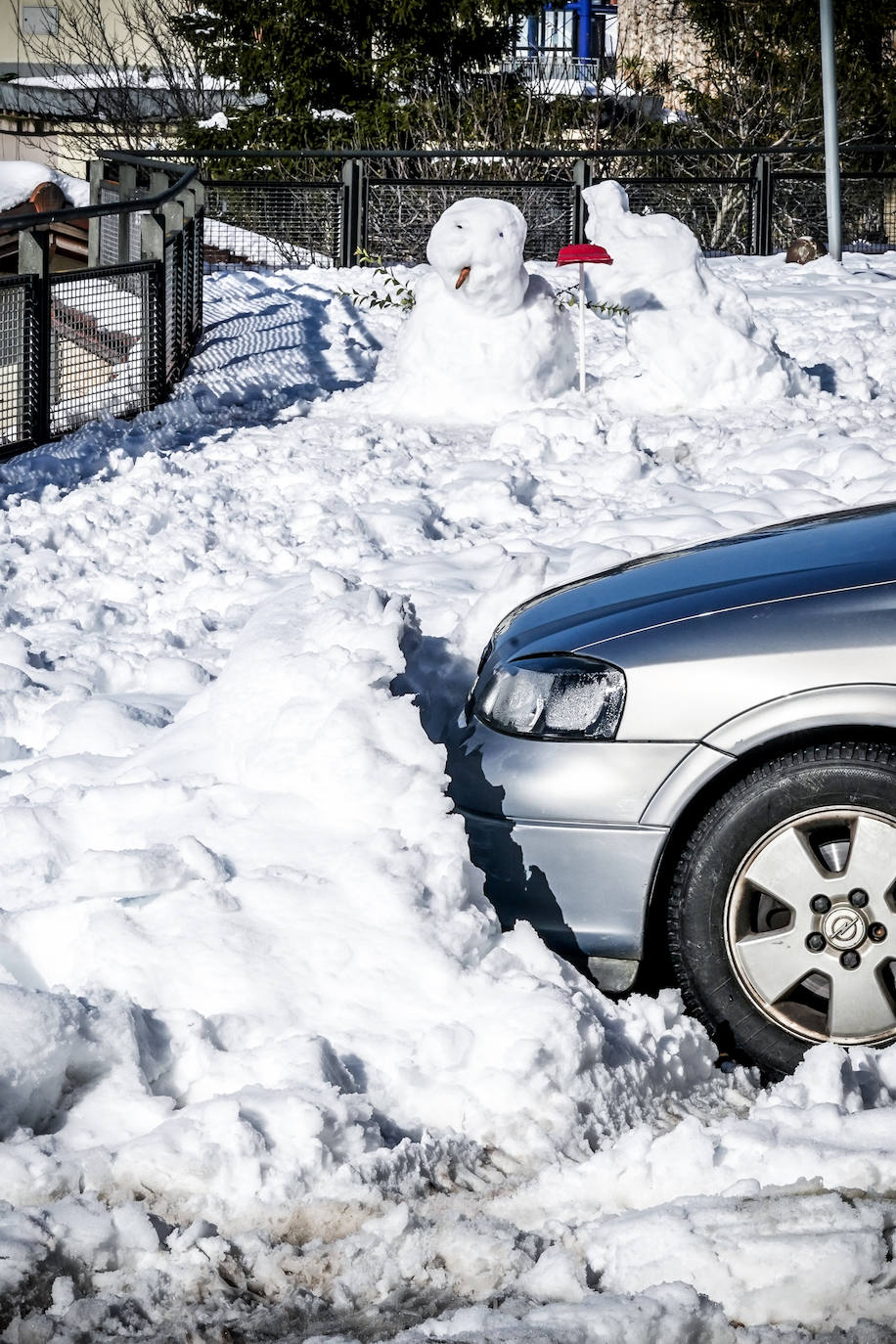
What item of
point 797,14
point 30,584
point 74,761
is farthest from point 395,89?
point 74,761

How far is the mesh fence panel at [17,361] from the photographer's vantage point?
33.2 feet

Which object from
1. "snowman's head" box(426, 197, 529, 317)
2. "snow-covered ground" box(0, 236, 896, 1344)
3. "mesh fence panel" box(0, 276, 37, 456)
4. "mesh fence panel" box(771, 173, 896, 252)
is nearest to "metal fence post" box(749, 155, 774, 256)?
"mesh fence panel" box(771, 173, 896, 252)

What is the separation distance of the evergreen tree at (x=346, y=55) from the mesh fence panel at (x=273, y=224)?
36.4 ft

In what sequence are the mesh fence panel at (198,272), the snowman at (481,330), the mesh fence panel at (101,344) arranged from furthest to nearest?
the mesh fence panel at (198,272), the snowman at (481,330), the mesh fence panel at (101,344)

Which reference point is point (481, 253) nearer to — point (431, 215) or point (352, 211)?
point (352, 211)

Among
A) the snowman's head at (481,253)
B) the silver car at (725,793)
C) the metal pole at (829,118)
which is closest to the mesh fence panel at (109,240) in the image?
the snowman's head at (481,253)

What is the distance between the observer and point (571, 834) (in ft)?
12.1

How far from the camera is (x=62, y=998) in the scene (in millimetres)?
3184

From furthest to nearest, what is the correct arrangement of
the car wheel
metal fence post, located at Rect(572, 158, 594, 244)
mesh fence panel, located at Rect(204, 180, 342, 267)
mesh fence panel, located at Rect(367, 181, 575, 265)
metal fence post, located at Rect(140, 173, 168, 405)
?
mesh fence panel, located at Rect(367, 181, 575, 265) → metal fence post, located at Rect(572, 158, 594, 244) → mesh fence panel, located at Rect(204, 180, 342, 267) → metal fence post, located at Rect(140, 173, 168, 405) → the car wheel

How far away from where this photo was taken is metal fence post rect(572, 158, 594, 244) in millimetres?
20422

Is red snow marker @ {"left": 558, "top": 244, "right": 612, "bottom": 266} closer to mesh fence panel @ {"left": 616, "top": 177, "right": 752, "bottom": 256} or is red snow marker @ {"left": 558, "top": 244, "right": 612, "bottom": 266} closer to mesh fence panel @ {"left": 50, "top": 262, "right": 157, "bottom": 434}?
mesh fence panel @ {"left": 50, "top": 262, "right": 157, "bottom": 434}

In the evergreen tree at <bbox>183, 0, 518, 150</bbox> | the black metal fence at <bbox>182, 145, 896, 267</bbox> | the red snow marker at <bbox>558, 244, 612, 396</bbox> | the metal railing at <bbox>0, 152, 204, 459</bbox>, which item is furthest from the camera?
the evergreen tree at <bbox>183, 0, 518, 150</bbox>

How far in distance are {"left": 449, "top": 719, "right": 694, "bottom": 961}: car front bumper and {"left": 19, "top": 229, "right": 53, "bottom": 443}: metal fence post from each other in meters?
7.47

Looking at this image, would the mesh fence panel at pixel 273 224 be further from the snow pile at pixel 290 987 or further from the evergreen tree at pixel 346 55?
the snow pile at pixel 290 987
